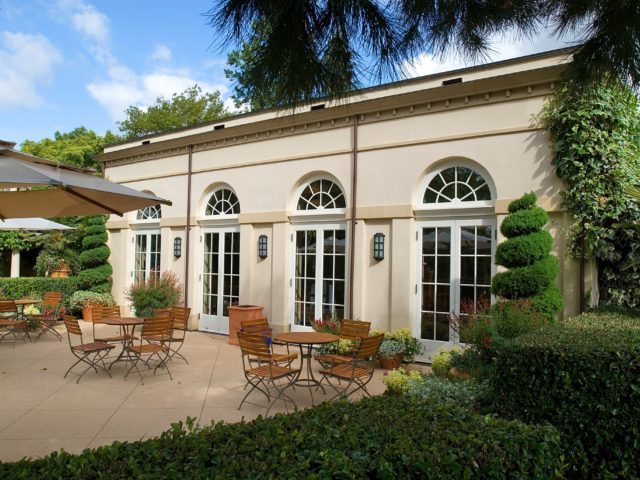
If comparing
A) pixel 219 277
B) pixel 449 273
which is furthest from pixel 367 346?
pixel 219 277

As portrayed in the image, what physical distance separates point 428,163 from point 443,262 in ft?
6.07

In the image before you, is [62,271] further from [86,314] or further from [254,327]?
[254,327]

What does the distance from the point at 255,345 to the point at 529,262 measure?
4279 millimetres

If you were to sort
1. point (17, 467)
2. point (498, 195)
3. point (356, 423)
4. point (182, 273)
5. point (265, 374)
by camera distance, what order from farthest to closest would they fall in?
point (182, 273)
point (498, 195)
point (265, 374)
point (356, 423)
point (17, 467)

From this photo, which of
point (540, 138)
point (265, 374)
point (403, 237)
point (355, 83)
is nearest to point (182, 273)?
point (403, 237)

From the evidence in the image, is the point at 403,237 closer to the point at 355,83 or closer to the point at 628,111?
the point at 628,111

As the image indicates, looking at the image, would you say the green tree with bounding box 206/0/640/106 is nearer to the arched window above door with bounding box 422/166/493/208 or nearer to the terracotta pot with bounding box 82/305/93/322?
the arched window above door with bounding box 422/166/493/208

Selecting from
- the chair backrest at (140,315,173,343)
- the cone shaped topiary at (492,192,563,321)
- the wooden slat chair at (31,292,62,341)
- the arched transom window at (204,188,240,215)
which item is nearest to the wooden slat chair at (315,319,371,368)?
the cone shaped topiary at (492,192,563,321)

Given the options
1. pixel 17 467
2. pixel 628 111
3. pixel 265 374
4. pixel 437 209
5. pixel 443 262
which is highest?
pixel 628 111

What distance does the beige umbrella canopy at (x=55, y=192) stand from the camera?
4.20 metres

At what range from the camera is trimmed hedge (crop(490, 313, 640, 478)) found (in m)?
3.76

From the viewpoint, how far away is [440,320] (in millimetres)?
8961

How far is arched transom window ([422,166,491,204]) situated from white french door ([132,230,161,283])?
789 cm

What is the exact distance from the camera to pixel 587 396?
384 cm
